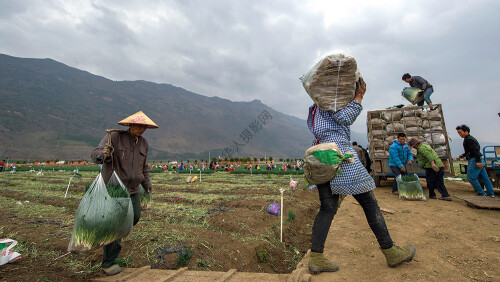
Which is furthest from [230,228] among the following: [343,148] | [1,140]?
[1,140]

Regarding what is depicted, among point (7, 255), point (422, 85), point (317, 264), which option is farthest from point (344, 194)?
point (422, 85)

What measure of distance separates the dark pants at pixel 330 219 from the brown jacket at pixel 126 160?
223 cm

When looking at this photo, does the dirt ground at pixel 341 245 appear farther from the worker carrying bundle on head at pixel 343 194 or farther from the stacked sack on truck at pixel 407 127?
the stacked sack on truck at pixel 407 127

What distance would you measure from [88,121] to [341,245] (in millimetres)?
152675

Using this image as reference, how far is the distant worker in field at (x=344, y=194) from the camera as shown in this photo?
241 centimetres

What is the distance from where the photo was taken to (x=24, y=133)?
92.1m

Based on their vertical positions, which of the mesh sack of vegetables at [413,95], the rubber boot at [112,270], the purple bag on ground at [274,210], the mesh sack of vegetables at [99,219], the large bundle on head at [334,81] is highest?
the mesh sack of vegetables at [413,95]

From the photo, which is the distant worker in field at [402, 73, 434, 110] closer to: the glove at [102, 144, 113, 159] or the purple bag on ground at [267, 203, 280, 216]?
the purple bag on ground at [267, 203, 280, 216]

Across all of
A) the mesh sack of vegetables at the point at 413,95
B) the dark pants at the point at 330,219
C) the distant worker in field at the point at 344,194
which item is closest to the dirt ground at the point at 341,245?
the distant worker in field at the point at 344,194

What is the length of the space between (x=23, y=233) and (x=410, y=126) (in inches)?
418

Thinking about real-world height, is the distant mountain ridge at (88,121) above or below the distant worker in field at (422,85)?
above

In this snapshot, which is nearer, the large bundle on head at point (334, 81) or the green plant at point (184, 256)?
the large bundle on head at point (334, 81)

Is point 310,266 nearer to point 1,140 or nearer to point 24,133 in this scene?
point 1,140

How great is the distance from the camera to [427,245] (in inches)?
127
